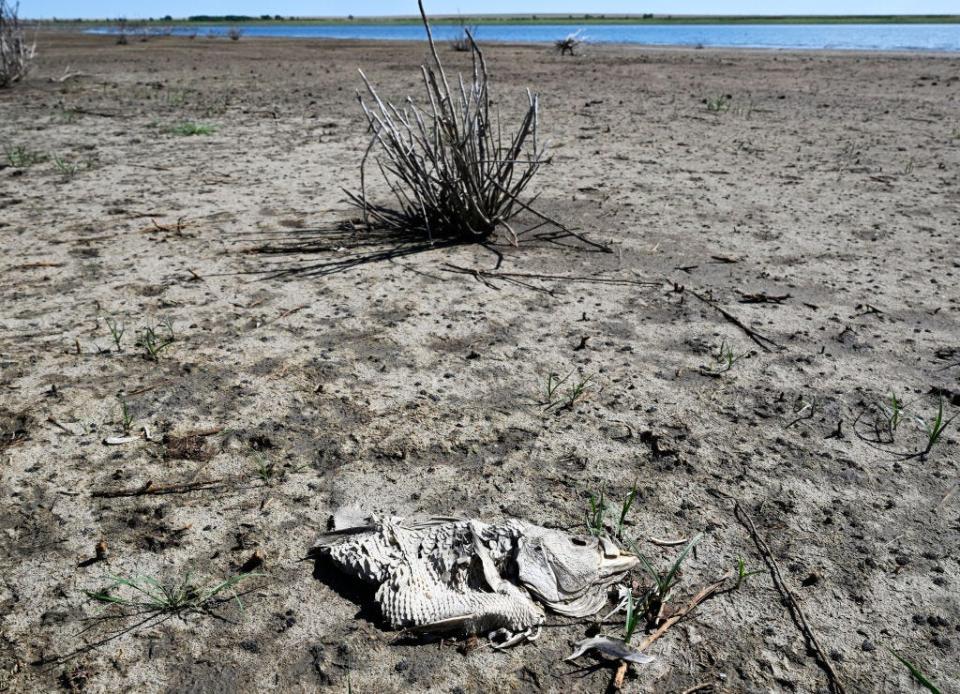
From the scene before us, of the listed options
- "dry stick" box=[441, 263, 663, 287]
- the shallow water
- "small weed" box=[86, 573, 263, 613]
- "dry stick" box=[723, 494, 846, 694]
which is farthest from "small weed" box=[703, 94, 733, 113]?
the shallow water

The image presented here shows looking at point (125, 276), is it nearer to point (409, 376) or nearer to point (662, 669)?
point (409, 376)

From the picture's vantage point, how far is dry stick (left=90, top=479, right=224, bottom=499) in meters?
1.99

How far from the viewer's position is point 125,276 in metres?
3.46

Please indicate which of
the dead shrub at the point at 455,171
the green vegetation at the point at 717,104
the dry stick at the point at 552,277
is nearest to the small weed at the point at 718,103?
the green vegetation at the point at 717,104

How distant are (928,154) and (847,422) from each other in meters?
4.60

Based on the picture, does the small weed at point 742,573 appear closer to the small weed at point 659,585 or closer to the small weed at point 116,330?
the small weed at point 659,585

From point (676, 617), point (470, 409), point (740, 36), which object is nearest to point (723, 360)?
point (470, 409)

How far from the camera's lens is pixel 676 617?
1653 mm

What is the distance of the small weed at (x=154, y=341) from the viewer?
8.87ft

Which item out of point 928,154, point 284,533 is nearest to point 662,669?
point 284,533

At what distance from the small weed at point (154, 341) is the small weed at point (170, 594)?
1.16m

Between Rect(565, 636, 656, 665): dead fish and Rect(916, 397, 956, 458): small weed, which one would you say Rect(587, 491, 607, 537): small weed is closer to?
Rect(565, 636, 656, 665): dead fish

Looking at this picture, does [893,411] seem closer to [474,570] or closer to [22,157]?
[474,570]

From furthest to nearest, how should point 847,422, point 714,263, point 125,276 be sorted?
1. point 714,263
2. point 125,276
3. point 847,422
